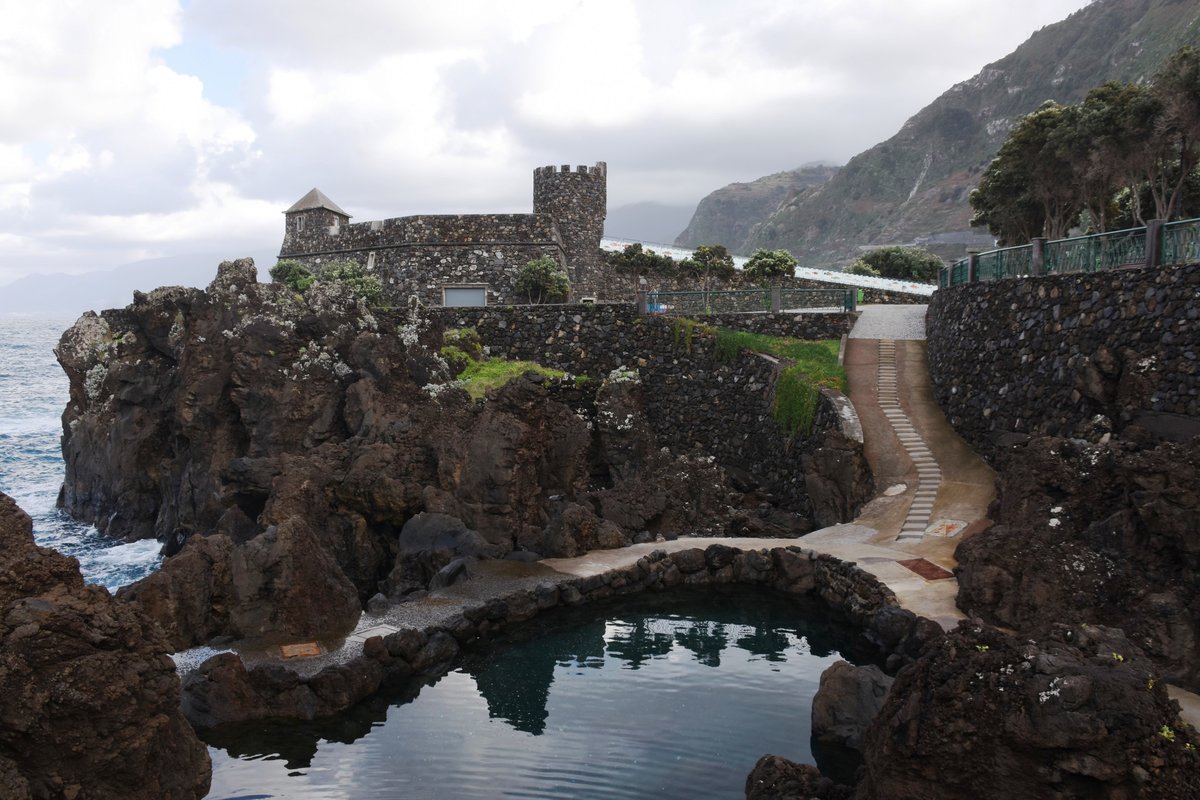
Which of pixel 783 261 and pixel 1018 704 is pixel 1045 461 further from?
pixel 783 261

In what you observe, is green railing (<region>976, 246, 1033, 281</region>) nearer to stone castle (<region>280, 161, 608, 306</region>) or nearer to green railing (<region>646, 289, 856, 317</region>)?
green railing (<region>646, 289, 856, 317</region>)

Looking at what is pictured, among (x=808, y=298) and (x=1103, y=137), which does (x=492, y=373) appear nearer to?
(x=808, y=298)

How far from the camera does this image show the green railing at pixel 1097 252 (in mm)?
17312

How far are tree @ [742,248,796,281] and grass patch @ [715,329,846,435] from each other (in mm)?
12405

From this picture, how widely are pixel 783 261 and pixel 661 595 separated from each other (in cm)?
2771

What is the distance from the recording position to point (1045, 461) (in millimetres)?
15969

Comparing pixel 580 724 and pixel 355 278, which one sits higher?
pixel 355 278

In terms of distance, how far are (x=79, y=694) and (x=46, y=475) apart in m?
43.5

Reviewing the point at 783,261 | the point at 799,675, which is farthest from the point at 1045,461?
the point at 783,261

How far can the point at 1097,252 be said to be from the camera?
735 inches

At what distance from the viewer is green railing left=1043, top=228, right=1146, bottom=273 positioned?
17312 millimetres

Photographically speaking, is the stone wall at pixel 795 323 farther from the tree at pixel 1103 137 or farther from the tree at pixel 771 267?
the tree at pixel 771 267

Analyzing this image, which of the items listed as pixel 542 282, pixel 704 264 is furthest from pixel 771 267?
pixel 542 282

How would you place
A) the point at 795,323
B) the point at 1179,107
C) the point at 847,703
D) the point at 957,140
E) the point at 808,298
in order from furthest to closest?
the point at 957,140 → the point at 808,298 → the point at 795,323 → the point at 1179,107 → the point at 847,703
